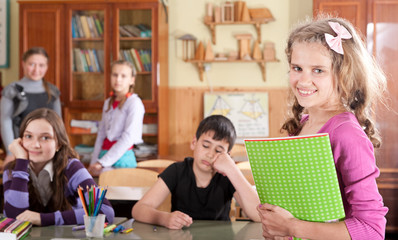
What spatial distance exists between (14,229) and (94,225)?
0.24 metres

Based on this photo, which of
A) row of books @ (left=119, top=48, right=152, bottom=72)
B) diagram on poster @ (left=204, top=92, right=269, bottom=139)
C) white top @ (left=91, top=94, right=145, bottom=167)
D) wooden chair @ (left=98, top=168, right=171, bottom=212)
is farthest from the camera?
diagram on poster @ (left=204, top=92, right=269, bottom=139)

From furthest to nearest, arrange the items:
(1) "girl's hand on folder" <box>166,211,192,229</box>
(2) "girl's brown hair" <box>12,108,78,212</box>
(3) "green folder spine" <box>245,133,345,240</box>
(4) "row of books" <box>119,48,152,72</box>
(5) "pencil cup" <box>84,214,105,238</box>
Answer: (4) "row of books" <box>119,48,152,72</box>, (2) "girl's brown hair" <box>12,108,78,212</box>, (1) "girl's hand on folder" <box>166,211,192,229</box>, (5) "pencil cup" <box>84,214,105,238</box>, (3) "green folder spine" <box>245,133,345,240</box>

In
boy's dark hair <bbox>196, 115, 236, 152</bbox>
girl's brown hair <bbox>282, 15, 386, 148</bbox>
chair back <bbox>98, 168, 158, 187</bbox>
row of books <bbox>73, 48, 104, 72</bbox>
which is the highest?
row of books <bbox>73, 48, 104, 72</bbox>

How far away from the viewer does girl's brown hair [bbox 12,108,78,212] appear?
6.64 feet

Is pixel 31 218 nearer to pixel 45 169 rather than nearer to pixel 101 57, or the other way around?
pixel 45 169

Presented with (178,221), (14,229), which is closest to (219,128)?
(178,221)

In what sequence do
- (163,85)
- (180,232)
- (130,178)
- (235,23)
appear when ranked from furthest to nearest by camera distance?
(235,23)
(163,85)
(130,178)
(180,232)

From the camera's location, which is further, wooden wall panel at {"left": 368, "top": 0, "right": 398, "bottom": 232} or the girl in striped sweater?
wooden wall panel at {"left": 368, "top": 0, "right": 398, "bottom": 232}

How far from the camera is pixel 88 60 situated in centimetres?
459

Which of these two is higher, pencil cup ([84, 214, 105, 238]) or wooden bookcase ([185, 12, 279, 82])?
wooden bookcase ([185, 12, 279, 82])

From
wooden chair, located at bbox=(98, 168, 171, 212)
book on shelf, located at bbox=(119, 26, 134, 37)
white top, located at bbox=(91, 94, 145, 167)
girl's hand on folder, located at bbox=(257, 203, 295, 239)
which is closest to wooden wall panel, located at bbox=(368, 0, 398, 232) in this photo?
white top, located at bbox=(91, 94, 145, 167)

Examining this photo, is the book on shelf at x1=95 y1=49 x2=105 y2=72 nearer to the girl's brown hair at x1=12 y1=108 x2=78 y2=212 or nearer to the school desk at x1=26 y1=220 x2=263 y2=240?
the girl's brown hair at x1=12 y1=108 x2=78 y2=212

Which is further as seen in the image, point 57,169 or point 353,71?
point 57,169

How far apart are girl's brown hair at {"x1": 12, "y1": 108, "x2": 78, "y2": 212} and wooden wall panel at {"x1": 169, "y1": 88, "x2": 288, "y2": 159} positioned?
2.88 metres
